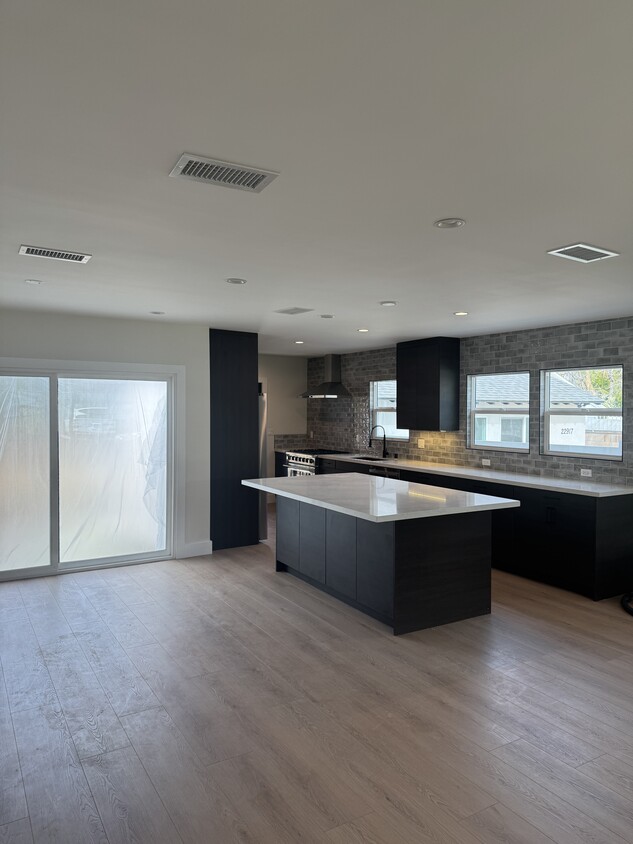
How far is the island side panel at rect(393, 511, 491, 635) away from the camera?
4117 millimetres

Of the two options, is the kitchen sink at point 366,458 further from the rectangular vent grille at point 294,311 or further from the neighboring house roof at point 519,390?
the rectangular vent grille at point 294,311

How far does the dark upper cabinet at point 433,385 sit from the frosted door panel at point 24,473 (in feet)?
13.6

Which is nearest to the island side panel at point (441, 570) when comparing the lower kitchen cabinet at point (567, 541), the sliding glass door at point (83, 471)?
the lower kitchen cabinet at point (567, 541)

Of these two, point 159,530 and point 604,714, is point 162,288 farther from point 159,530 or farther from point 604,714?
point 604,714

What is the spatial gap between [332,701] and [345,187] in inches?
101

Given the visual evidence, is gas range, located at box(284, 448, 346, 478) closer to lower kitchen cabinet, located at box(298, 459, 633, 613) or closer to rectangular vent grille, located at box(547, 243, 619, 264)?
lower kitchen cabinet, located at box(298, 459, 633, 613)

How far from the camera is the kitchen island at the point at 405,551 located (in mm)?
4102

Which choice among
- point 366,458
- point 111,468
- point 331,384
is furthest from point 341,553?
point 331,384

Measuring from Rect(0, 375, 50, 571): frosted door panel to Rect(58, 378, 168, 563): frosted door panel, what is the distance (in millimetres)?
158

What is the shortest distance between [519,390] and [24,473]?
506 cm

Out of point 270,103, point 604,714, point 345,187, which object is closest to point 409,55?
point 270,103

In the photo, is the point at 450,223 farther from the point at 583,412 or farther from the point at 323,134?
the point at 583,412

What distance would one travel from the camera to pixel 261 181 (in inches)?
89.6

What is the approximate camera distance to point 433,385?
23.1 ft
